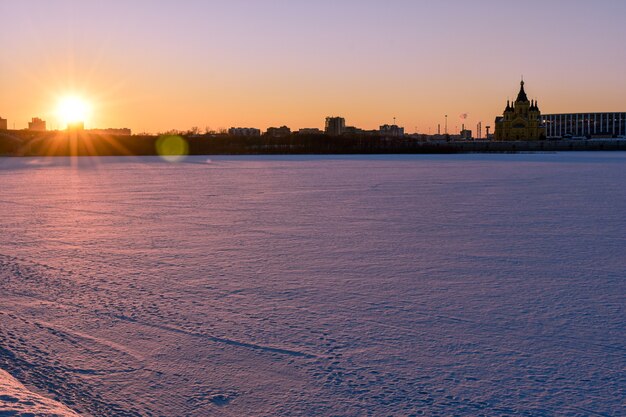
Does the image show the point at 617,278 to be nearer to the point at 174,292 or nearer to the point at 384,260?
the point at 384,260

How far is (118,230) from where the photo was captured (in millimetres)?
10914

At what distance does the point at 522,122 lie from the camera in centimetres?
12688

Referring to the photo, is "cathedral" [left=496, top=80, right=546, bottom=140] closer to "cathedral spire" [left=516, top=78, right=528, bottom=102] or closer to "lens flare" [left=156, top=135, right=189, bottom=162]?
"cathedral spire" [left=516, top=78, right=528, bottom=102]

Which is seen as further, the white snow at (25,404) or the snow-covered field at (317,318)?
the snow-covered field at (317,318)

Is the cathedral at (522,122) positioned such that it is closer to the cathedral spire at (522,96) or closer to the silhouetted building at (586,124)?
the cathedral spire at (522,96)

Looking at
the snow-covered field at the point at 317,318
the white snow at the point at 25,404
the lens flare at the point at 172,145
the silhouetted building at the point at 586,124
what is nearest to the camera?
the white snow at the point at 25,404

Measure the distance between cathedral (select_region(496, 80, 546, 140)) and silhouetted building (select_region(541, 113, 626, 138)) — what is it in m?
40.7

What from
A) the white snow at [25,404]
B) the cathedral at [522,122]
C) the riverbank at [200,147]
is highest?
the cathedral at [522,122]

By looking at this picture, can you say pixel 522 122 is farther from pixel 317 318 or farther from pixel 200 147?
pixel 317 318

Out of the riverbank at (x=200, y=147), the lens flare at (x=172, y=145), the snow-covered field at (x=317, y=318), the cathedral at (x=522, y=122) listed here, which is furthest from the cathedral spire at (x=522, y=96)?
the snow-covered field at (x=317, y=318)

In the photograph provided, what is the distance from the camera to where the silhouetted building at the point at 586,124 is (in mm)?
168250

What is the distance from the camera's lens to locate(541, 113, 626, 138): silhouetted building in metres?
168

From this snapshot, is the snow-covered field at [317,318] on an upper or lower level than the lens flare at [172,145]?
lower

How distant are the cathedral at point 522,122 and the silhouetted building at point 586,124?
40684 millimetres
